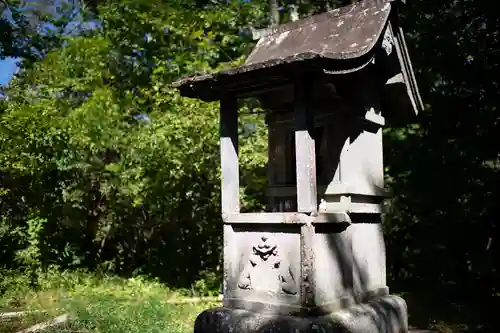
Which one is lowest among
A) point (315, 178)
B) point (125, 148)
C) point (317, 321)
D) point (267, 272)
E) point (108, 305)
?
point (108, 305)

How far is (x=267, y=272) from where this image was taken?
456cm

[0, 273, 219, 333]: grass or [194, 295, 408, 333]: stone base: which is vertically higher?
[194, 295, 408, 333]: stone base

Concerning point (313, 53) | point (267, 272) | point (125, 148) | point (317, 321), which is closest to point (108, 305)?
point (125, 148)

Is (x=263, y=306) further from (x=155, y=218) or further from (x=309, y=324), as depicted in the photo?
(x=155, y=218)

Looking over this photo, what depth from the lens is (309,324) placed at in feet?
13.6

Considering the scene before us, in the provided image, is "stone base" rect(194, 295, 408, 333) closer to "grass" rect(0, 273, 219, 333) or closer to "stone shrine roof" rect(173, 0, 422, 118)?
"grass" rect(0, 273, 219, 333)

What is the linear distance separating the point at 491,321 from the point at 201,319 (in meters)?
5.22

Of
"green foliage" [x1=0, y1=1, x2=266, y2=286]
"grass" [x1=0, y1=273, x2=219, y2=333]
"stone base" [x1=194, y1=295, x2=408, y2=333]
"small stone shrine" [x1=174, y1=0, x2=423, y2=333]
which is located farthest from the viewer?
"green foliage" [x1=0, y1=1, x2=266, y2=286]

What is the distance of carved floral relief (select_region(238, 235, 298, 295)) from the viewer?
443cm

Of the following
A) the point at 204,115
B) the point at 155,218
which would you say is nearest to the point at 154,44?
the point at 204,115

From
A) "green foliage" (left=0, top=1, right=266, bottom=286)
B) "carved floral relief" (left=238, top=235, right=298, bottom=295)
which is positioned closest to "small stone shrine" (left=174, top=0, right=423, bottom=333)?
"carved floral relief" (left=238, top=235, right=298, bottom=295)

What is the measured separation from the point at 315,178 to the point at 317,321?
1.25 metres

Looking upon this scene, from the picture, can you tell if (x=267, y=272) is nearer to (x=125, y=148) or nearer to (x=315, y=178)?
(x=315, y=178)

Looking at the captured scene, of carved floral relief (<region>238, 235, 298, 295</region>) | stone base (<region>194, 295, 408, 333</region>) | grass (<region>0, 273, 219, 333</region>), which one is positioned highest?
carved floral relief (<region>238, 235, 298, 295</region>)
